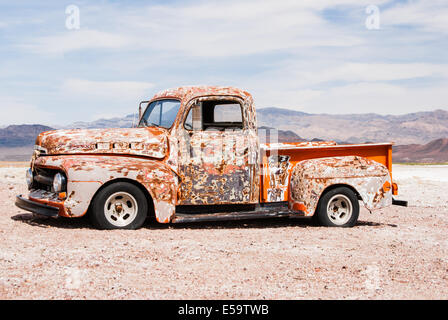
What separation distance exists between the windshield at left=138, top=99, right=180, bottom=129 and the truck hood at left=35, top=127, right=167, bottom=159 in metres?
0.34

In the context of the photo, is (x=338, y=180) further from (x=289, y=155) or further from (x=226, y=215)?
(x=226, y=215)

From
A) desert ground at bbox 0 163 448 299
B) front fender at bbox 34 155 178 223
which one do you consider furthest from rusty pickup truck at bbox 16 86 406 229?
desert ground at bbox 0 163 448 299

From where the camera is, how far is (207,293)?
4.80 meters

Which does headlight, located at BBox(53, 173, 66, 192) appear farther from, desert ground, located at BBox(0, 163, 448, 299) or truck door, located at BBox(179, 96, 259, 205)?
truck door, located at BBox(179, 96, 259, 205)

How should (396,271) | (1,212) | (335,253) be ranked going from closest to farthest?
(396,271) < (335,253) < (1,212)

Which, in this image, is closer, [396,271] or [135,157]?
[396,271]

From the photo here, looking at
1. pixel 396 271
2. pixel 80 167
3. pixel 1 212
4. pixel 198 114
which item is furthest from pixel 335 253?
pixel 1 212

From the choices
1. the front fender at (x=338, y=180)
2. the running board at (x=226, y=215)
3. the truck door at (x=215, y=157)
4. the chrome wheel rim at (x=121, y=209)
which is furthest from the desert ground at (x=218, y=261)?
the truck door at (x=215, y=157)

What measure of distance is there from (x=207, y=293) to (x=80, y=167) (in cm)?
345

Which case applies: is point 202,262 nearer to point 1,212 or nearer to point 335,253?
point 335,253

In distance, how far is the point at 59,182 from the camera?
7.53 meters

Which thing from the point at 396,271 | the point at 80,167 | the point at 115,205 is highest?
the point at 80,167

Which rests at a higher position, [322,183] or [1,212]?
[322,183]

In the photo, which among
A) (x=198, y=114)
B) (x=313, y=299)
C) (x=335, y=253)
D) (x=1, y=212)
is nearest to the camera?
(x=313, y=299)
